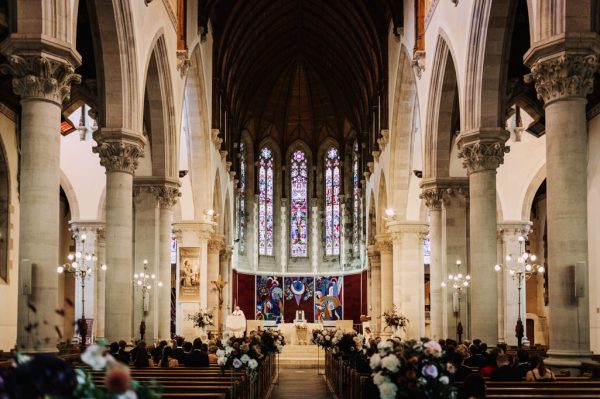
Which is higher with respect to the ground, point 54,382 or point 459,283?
point 459,283

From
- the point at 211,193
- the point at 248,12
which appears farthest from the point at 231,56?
the point at 211,193

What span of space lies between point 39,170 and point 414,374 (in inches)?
312

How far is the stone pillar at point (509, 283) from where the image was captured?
102 feet

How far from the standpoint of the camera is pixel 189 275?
28.4 m

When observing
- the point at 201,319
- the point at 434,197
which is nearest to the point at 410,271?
the point at 201,319

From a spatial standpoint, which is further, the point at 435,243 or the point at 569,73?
the point at 435,243

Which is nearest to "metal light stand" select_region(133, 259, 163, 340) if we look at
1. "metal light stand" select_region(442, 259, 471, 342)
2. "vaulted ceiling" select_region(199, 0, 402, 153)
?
"metal light stand" select_region(442, 259, 471, 342)

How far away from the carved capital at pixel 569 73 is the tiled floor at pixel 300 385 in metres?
9.33

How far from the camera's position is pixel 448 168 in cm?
2419

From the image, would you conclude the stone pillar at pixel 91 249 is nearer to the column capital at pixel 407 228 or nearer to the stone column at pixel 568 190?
the column capital at pixel 407 228

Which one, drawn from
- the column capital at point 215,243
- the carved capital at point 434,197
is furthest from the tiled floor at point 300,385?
the column capital at point 215,243

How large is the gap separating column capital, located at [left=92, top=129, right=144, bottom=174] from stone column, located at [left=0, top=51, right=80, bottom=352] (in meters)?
5.47

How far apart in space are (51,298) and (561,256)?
26.1 ft

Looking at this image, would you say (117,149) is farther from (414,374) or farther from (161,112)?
(414,374)
